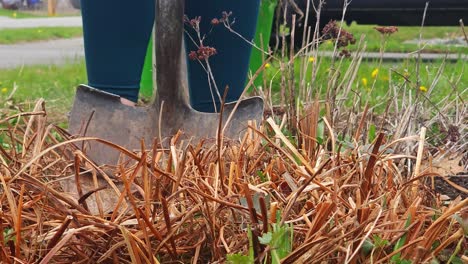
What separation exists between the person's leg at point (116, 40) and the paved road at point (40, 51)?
4.94 meters

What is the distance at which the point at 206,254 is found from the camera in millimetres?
1067

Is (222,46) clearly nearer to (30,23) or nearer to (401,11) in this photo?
(401,11)

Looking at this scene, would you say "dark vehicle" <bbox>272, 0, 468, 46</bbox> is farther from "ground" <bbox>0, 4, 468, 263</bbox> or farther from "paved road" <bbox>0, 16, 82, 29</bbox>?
"paved road" <bbox>0, 16, 82, 29</bbox>

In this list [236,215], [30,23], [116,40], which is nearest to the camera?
[236,215]

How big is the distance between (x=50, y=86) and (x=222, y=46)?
186 cm

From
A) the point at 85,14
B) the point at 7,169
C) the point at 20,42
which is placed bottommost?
the point at 20,42

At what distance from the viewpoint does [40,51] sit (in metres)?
8.70

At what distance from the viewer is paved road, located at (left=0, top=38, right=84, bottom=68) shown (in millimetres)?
7008

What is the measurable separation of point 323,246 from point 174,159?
1.07ft

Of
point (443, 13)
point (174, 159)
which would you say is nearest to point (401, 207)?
point (174, 159)

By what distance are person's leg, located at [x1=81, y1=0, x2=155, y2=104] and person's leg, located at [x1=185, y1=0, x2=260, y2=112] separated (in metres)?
0.12

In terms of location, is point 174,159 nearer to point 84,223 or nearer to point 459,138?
point 84,223

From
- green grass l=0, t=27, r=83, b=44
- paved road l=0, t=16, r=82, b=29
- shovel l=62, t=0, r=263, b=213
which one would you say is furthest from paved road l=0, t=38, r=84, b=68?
shovel l=62, t=0, r=263, b=213

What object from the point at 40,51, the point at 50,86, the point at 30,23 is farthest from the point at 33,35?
the point at 50,86
